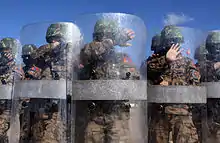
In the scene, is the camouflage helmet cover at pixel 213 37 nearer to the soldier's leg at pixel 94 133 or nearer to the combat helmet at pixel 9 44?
the soldier's leg at pixel 94 133

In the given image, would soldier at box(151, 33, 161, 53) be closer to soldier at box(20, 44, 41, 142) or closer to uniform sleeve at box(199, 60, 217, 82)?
uniform sleeve at box(199, 60, 217, 82)

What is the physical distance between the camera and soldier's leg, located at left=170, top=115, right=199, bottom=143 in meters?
6.05

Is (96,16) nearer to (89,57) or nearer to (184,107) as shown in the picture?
(89,57)

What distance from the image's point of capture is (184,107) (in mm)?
6152

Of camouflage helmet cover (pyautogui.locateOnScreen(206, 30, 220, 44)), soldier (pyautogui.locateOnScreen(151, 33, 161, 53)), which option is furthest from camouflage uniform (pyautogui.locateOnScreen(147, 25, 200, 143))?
camouflage helmet cover (pyautogui.locateOnScreen(206, 30, 220, 44))

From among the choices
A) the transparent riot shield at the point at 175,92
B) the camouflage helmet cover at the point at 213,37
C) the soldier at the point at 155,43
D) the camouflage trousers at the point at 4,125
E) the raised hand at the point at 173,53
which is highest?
the camouflage helmet cover at the point at 213,37

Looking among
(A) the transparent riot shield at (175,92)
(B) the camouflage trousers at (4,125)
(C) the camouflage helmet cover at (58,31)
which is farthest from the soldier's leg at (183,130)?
(B) the camouflage trousers at (4,125)

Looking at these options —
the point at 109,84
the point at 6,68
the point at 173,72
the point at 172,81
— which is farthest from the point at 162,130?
the point at 6,68

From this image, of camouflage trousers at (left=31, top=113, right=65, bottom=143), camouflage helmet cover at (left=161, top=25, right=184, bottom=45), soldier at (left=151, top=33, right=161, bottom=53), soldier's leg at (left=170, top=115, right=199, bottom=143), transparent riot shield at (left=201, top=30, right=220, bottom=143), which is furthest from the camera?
transparent riot shield at (left=201, top=30, right=220, bottom=143)

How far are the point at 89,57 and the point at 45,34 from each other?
1.23 m

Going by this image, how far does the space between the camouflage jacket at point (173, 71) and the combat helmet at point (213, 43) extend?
0.96 meters

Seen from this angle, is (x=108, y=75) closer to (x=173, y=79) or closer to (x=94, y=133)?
(x=94, y=133)

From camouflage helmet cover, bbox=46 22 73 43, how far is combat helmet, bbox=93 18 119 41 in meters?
0.80

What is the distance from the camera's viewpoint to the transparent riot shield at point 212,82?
6996mm
